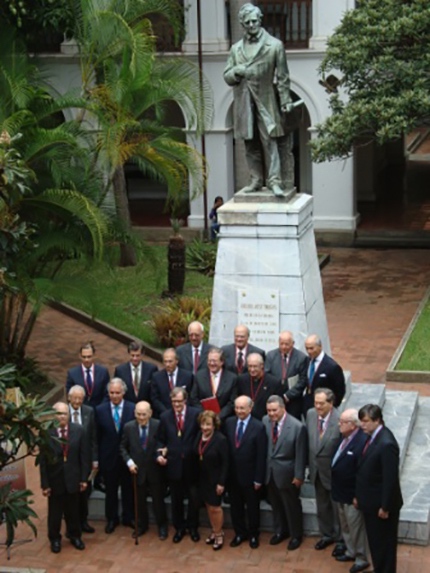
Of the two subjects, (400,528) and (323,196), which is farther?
(323,196)

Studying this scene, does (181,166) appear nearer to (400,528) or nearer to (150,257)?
(150,257)

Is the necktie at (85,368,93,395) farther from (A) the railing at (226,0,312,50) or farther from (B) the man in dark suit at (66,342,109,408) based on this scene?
(A) the railing at (226,0,312,50)

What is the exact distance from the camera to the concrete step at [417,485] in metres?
12.6

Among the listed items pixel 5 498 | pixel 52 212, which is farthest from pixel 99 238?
pixel 5 498

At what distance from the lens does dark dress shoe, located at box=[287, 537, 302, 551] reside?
1259 cm

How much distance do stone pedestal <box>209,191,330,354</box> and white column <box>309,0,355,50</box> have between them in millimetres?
12973

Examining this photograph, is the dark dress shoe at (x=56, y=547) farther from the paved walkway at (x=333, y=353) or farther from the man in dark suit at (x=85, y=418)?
the man in dark suit at (x=85, y=418)

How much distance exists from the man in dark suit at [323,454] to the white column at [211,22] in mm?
16558

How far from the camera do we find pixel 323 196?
1094 inches

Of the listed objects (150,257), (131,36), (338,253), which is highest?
(131,36)

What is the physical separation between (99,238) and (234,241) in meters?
2.47

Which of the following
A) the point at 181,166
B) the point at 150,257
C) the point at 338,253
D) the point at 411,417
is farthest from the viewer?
the point at 338,253

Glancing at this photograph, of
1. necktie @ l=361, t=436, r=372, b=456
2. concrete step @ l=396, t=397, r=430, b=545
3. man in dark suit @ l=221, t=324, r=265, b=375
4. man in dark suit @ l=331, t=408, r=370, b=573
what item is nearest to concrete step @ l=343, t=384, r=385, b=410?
concrete step @ l=396, t=397, r=430, b=545

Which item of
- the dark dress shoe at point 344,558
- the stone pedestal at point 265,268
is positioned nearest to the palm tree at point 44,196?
the stone pedestal at point 265,268
